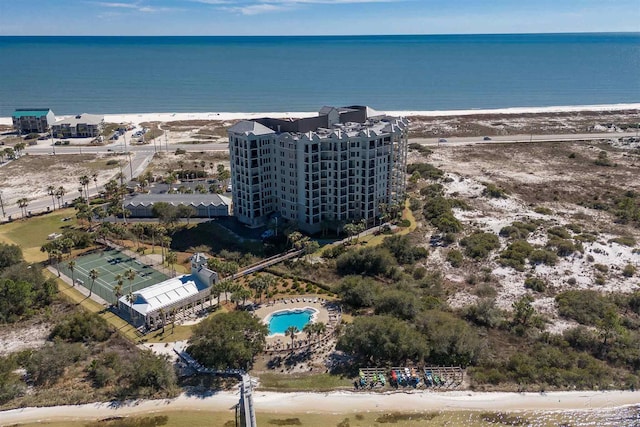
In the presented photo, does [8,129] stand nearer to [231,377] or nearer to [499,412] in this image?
[231,377]

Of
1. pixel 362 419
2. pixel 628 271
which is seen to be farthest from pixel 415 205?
pixel 362 419

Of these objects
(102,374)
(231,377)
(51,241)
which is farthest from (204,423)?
(51,241)

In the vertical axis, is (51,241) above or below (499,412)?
above

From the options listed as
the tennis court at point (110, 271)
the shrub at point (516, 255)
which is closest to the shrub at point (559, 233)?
the shrub at point (516, 255)

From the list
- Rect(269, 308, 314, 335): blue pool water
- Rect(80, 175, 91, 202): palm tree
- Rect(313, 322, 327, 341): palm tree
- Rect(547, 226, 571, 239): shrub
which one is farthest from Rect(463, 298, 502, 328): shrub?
Rect(80, 175, 91, 202): palm tree

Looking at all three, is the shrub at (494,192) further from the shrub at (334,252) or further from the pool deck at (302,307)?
the pool deck at (302,307)

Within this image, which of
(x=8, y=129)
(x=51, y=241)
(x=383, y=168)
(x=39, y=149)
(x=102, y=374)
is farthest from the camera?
(x=8, y=129)

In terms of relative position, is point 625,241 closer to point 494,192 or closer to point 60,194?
point 494,192
